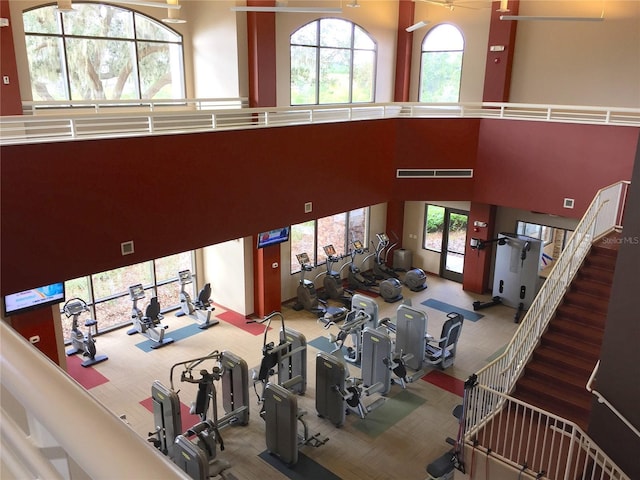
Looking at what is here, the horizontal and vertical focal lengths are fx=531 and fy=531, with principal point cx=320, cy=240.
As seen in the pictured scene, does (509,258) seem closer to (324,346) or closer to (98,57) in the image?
(324,346)

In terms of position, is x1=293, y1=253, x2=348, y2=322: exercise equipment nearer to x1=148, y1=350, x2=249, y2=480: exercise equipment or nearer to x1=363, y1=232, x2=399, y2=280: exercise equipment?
x1=363, y1=232, x2=399, y2=280: exercise equipment

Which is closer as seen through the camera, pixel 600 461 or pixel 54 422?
pixel 54 422

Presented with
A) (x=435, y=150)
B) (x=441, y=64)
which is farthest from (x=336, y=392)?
(x=441, y=64)

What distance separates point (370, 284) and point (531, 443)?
26.3 ft

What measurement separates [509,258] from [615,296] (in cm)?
731

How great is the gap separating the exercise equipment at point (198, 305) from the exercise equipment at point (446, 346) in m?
4.76

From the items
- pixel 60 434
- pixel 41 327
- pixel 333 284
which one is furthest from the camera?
pixel 333 284

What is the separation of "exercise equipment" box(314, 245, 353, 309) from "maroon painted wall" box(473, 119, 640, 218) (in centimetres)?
392

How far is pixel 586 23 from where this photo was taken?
11773mm

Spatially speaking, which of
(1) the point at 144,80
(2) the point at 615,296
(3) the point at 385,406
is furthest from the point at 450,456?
(1) the point at 144,80

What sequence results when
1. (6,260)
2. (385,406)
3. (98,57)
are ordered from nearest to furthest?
(6,260) → (385,406) → (98,57)

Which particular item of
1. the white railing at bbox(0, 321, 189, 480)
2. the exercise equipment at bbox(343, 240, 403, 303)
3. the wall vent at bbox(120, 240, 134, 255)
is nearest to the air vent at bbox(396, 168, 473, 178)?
the exercise equipment at bbox(343, 240, 403, 303)

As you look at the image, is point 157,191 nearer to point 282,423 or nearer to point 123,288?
point 282,423

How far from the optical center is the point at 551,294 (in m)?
7.52
